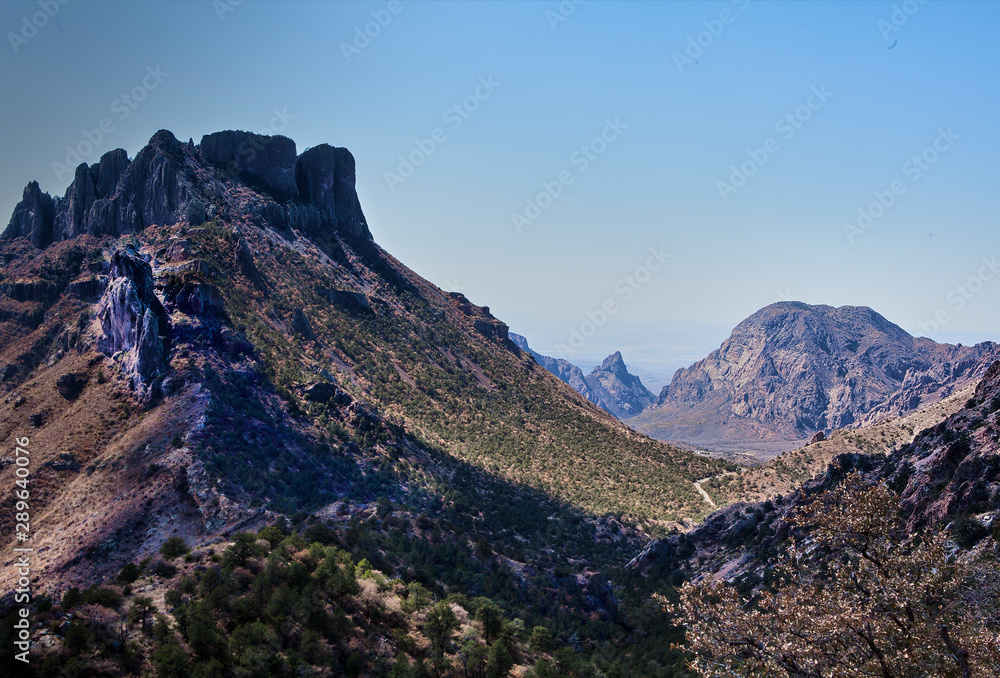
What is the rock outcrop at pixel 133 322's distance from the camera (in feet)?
200

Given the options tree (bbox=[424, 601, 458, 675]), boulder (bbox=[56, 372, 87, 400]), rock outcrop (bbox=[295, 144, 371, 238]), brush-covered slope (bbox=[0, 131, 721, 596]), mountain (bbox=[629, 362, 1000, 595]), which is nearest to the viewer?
tree (bbox=[424, 601, 458, 675])

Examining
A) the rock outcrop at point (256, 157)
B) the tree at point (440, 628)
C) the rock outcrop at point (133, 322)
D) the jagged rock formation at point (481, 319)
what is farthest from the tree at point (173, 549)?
the jagged rock formation at point (481, 319)

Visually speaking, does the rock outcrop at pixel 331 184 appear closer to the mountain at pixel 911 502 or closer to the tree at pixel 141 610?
the mountain at pixel 911 502

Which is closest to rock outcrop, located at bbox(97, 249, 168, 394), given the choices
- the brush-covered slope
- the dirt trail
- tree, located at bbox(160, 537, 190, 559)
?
the brush-covered slope

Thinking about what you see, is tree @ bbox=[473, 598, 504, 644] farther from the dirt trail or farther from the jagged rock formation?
the jagged rock formation

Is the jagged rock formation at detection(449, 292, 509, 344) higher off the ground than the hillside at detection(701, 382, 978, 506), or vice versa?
the jagged rock formation at detection(449, 292, 509, 344)

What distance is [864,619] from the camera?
623 inches

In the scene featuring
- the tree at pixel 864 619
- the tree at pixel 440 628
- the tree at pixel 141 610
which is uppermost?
the tree at pixel 141 610

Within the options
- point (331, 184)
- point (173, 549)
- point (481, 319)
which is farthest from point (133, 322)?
point (481, 319)

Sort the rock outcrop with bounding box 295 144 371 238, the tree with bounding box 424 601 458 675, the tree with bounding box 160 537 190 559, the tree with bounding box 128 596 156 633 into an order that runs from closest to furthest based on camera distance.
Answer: the tree with bounding box 128 596 156 633, the tree with bounding box 424 601 458 675, the tree with bounding box 160 537 190 559, the rock outcrop with bounding box 295 144 371 238

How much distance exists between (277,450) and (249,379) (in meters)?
11.7

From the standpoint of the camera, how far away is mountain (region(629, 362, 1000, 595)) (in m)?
35.6

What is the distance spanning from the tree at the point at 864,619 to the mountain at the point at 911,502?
5.08m

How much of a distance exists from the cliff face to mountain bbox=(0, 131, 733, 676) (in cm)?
50
